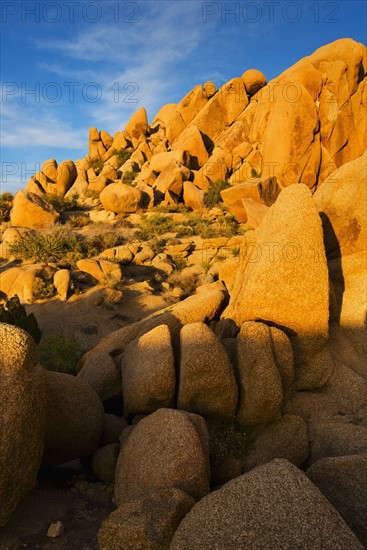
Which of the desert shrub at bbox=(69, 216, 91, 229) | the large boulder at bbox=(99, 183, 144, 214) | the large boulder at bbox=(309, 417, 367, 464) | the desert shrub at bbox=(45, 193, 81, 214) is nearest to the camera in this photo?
the large boulder at bbox=(309, 417, 367, 464)

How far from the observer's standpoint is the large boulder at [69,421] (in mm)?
5133

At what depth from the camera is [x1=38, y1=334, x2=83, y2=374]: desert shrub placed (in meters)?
10.0

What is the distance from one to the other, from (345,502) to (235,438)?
6.57 ft

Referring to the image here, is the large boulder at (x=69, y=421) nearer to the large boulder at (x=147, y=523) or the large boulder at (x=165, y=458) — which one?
the large boulder at (x=165, y=458)

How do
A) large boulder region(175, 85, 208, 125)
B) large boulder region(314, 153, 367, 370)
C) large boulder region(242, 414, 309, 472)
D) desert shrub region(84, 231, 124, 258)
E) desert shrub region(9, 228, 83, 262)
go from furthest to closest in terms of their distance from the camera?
large boulder region(175, 85, 208, 125), desert shrub region(84, 231, 124, 258), desert shrub region(9, 228, 83, 262), large boulder region(314, 153, 367, 370), large boulder region(242, 414, 309, 472)

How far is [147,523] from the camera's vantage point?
3.40 m

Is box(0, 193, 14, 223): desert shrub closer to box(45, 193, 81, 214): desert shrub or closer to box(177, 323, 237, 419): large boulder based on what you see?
box(45, 193, 81, 214): desert shrub

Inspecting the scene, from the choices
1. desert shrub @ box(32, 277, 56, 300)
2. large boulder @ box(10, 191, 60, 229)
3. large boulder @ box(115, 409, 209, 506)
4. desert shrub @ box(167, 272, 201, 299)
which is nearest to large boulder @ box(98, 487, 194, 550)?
large boulder @ box(115, 409, 209, 506)

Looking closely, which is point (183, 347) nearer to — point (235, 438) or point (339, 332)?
point (235, 438)

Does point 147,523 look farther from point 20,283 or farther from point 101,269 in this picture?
point 101,269

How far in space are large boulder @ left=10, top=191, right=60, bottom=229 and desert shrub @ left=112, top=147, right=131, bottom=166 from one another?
1983cm

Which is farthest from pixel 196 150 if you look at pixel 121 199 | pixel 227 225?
pixel 227 225

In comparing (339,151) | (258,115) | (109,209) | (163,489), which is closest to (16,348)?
(163,489)

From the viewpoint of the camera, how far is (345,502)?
3688 mm
